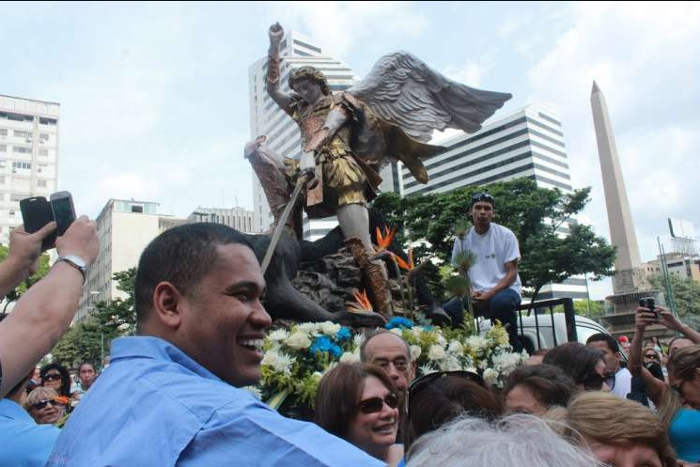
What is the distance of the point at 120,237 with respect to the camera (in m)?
75.1

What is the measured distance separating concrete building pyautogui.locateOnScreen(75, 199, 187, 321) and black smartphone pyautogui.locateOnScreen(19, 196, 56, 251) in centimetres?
7387

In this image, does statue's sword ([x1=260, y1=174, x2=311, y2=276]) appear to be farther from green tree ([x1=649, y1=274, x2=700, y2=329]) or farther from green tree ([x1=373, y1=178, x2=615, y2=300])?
green tree ([x1=649, y1=274, x2=700, y2=329])

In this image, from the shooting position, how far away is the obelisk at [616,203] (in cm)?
3027

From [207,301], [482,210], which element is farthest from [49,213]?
[482,210]

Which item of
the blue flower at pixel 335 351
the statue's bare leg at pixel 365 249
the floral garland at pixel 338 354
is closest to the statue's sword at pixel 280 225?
the statue's bare leg at pixel 365 249

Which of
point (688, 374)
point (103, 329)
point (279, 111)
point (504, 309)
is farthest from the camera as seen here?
point (279, 111)

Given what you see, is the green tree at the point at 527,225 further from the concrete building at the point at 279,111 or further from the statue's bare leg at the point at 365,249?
the concrete building at the point at 279,111

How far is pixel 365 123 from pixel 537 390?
5063 millimetres

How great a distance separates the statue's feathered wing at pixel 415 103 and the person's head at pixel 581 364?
4301 millimetres

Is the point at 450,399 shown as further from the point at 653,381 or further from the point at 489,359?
the point at 489,359

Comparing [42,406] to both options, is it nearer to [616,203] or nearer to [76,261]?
[76,261]

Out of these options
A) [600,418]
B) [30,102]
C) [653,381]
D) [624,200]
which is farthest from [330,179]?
[30,102]

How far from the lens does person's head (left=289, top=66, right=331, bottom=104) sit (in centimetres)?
728

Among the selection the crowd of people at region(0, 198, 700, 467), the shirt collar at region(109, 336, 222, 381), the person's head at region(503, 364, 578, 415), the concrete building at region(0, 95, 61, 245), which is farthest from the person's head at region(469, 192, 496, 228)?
the concrete building at region(0, 95, 61, 245)
